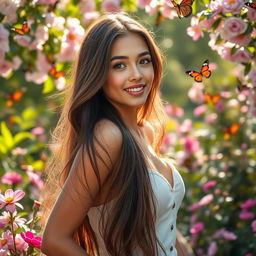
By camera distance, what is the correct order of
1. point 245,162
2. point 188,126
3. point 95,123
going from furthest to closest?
point 188,126 < point 245,162 < point 95,123

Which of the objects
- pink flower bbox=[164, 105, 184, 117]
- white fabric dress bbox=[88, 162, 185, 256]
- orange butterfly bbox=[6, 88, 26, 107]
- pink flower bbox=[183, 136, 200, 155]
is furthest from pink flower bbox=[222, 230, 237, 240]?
pink flower bbox=[164, 105, 184, 117]

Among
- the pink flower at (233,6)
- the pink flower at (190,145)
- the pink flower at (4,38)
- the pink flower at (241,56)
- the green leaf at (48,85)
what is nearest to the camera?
the pink flower at (233,6)

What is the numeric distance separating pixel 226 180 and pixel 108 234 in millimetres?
2044

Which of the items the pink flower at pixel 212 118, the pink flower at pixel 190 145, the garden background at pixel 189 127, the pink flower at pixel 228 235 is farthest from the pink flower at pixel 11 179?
the pink flower at pixel 212 118

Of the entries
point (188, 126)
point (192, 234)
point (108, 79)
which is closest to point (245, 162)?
point (192, 234)

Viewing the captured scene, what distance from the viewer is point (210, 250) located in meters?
3.64

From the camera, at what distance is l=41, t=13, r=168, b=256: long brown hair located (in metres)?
2.24

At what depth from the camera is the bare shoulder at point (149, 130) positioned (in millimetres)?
2871

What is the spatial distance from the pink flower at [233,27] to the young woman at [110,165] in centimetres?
37

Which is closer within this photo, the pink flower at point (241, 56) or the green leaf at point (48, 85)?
the pink flower at point (241, 56)

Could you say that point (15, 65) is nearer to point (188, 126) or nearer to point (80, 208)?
point (80, 208)

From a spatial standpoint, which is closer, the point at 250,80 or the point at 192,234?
the point at 250,80

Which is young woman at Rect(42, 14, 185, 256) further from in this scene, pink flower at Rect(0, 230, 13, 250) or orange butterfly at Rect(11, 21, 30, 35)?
Answer: orange butterfly at Rect(11, 21, 30, 35)

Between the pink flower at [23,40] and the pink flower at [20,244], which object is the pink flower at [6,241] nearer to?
the pink flower at [20,244]
